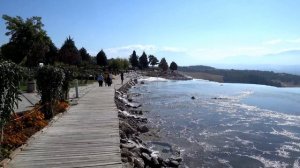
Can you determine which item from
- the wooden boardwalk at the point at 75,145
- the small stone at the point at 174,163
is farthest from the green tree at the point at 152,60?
the small stone at the point at 174,163

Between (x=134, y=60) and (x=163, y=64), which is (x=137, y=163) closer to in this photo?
(x=134, y=60)

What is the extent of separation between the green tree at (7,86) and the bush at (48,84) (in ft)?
19.2

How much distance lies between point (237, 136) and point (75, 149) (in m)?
12.5

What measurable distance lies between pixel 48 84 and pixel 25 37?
128 feet

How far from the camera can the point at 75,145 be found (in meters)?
11.1

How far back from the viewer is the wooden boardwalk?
9.38m

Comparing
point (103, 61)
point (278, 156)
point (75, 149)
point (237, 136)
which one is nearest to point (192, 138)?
point (237, 136)

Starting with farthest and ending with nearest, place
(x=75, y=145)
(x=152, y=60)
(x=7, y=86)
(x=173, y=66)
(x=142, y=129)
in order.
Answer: (x=152, y=60)
(x=173, y=66)
(x=142, y=129)
(x=75, y=145)
(x=7, y=86)

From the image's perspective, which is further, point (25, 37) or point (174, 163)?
point (25, 37)

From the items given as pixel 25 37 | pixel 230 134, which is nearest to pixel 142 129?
pixel 230 134

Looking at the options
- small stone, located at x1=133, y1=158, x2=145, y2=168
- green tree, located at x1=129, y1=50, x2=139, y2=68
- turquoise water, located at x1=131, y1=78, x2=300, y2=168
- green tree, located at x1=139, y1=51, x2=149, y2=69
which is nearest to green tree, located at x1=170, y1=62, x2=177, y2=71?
green tree, located at x1=139, y1=51, x2=149, y2=69

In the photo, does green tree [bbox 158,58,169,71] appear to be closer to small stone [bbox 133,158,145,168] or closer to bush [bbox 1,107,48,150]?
bush [bbox 1,107,48,150]

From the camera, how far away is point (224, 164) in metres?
15.2

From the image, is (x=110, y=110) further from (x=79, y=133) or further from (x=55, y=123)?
(x=79, y=133)
